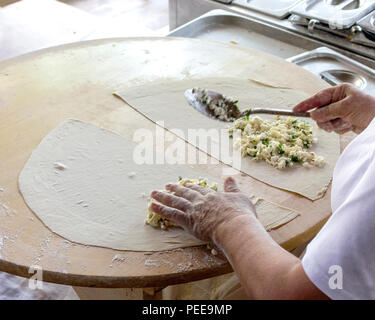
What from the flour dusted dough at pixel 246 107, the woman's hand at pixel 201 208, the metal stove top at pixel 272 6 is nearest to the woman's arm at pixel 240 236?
the woman's hand at pixel 201 208

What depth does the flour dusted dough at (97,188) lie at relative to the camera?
3.82ft

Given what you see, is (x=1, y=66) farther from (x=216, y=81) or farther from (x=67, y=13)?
(x=67, y=13)

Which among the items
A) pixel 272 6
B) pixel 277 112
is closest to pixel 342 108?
pixel 277 112

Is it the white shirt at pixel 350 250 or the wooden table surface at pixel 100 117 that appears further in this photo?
the wooden table surface at pixel 100 117

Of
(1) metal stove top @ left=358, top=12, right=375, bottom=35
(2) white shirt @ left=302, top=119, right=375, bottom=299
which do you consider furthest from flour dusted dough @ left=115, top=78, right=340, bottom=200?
(1) metal stove top @ left=358, top=12, right=375, bottom=35

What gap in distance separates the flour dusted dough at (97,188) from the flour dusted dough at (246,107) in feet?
0.46

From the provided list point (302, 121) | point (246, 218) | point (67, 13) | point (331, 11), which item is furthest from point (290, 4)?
point (246, 218)

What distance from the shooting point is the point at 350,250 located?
30.5 inches

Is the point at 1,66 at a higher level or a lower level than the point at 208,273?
higher

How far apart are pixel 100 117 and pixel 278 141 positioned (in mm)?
680

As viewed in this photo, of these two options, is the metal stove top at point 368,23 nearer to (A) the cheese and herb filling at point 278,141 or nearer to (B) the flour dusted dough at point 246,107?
(B) the flour dusted dough at point 246,107
